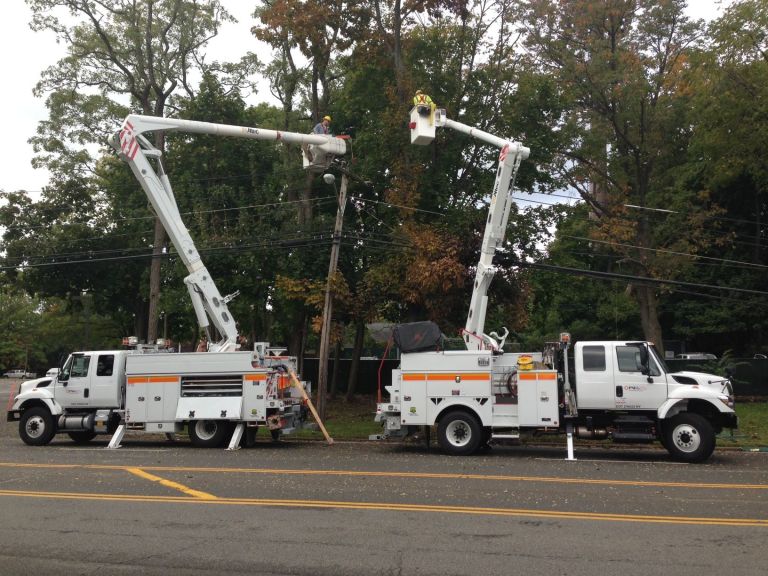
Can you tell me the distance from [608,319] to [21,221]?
33976mm

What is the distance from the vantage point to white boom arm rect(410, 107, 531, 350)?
17219mm

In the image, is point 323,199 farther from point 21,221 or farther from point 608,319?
point 608,319

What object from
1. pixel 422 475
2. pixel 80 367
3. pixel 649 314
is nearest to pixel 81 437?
pixel 80 367

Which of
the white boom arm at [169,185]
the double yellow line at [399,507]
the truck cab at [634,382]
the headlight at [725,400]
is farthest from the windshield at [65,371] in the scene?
the headlight at [725,400]

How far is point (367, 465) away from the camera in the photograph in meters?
14.0

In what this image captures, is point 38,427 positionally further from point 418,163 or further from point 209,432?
point 418,163

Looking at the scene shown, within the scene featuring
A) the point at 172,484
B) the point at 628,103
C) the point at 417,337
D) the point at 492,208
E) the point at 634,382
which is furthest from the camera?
the point at 628,103

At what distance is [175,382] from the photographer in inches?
713

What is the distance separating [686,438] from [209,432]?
36.6 feet

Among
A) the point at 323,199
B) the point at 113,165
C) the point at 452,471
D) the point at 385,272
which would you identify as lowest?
the point at 452,471

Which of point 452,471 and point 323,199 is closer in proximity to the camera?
point 452,471

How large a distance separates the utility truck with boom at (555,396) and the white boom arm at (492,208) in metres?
0.31

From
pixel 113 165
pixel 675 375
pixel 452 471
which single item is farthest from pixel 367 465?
pixel 113 165

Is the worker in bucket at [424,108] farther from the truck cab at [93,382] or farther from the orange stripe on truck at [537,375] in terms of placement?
the truck cab at [93,382]
